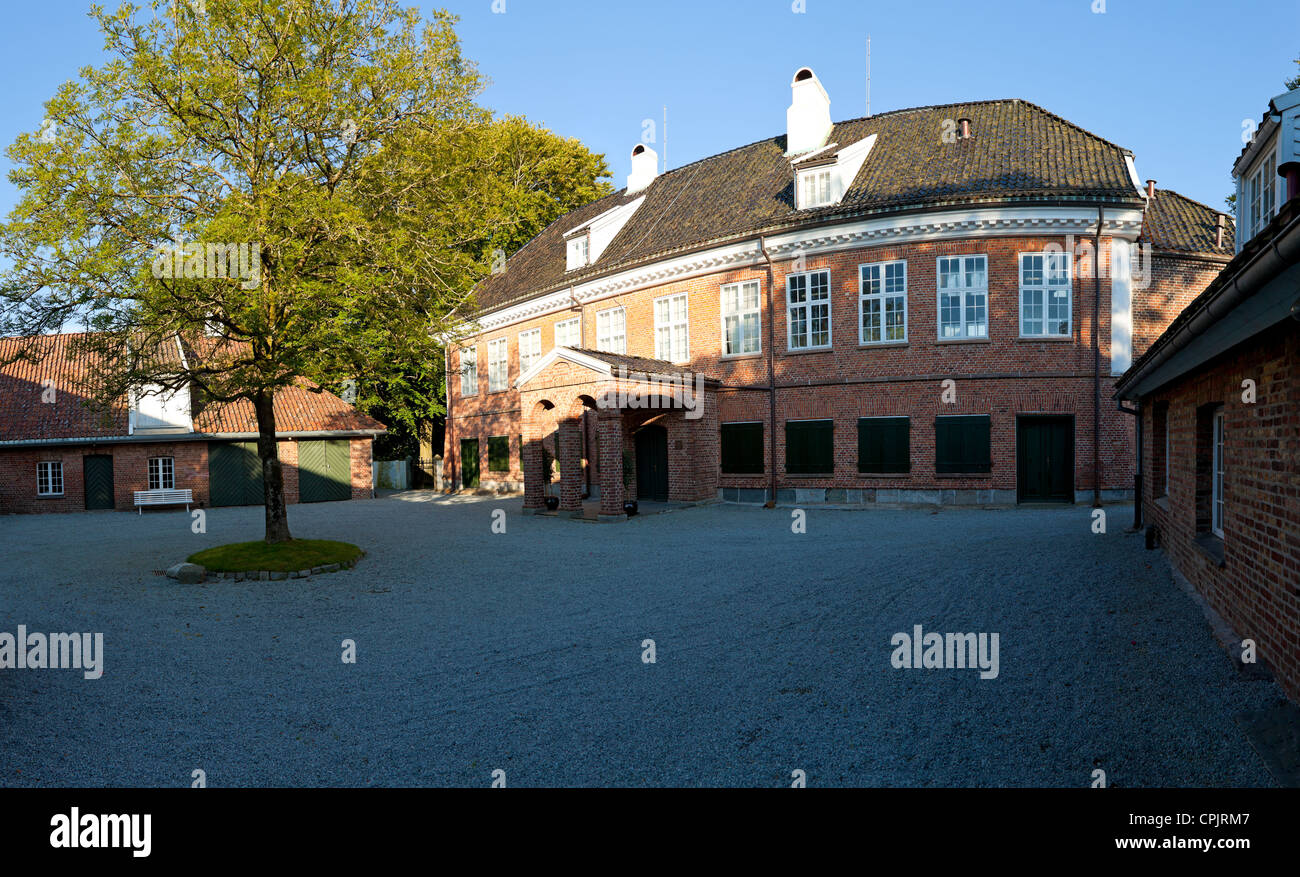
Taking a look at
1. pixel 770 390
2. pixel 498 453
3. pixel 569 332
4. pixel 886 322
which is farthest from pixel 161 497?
pixel 886 322

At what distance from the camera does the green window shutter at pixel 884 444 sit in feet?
62.2

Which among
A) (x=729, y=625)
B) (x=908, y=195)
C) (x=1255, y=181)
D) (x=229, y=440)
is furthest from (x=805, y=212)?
(x=229, y=440)

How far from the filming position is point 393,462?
37375mm

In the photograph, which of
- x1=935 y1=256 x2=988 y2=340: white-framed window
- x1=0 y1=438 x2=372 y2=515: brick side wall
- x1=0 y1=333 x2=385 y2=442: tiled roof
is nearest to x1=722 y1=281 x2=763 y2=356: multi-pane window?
x1=935 y1=256 x2=988 y2=340: white-framed window

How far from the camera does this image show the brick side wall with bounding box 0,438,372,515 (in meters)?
26.8

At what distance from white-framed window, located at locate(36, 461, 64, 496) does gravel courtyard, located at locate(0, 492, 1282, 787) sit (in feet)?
60.3

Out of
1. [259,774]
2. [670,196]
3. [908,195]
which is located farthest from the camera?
[670,196]

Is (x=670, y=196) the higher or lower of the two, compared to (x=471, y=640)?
higher

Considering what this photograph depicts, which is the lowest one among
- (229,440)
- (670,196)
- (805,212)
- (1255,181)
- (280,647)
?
(280,647)

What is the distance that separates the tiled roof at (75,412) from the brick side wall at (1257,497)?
80.7ft
